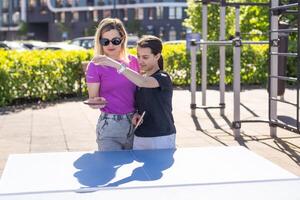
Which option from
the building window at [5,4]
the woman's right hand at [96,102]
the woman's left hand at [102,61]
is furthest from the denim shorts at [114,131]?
the building window at [5,4]

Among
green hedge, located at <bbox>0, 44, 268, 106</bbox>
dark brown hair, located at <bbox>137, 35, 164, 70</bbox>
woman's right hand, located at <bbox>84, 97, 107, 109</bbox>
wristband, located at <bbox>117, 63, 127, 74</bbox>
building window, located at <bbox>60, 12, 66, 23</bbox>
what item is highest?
building window, located at <bbox>60, 12, 66, 23</bbox>

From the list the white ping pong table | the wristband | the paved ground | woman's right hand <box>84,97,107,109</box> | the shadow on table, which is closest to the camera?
the white ping pong table

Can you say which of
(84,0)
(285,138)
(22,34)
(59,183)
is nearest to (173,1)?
(84,0)

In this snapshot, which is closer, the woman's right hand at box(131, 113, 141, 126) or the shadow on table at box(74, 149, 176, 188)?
the shadow on table at box(74, 149, 176, 188)

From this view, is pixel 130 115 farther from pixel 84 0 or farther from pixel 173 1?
pixel 84 0

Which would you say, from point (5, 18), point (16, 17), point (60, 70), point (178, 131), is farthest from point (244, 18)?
point (5, 18)

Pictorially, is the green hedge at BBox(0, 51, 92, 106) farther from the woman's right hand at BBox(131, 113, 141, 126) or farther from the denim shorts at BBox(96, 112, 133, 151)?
the woman's right hand at BBox(131, 113, 141, 126)

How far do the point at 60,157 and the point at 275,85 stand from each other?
543 cm

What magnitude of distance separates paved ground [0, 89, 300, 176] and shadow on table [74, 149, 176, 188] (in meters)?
2.99

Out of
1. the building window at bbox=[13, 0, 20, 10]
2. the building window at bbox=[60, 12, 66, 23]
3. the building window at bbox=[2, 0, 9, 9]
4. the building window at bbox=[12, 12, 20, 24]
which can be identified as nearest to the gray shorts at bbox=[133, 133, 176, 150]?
the building window at bbox=[60, 12, 66, 23]

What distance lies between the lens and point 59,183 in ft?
10.2

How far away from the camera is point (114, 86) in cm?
421

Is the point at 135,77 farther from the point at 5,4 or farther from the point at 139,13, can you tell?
the point at 5,4

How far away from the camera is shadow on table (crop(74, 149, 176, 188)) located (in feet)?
10.4
